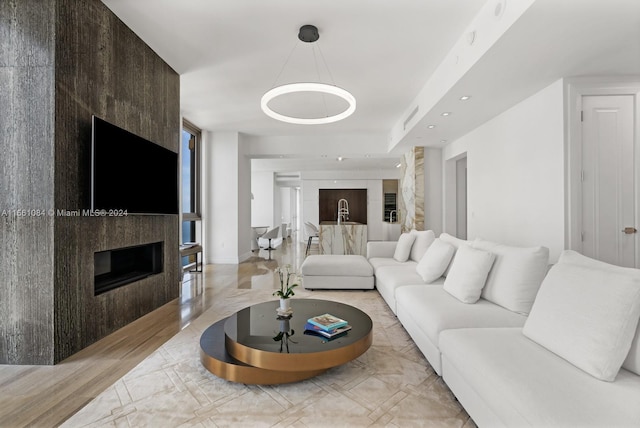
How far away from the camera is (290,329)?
88.8 inches

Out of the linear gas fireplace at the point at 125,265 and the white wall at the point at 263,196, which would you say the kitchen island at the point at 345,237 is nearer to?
the linear gas fireplace at the point at 125,265

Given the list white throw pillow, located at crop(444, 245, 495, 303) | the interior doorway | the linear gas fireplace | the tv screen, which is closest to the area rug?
white throw pillow, located at crop(444, 245, 495, 303)

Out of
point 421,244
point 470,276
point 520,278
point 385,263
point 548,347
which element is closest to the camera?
point 548,347

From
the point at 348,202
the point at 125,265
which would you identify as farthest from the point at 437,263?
the point at 348,202

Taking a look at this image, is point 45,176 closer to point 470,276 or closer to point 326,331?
point 326,331

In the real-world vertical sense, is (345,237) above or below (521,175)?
below

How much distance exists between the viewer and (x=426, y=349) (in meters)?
2.29

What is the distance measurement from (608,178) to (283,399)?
3.66m

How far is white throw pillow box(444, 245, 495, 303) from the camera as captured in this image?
250 cm

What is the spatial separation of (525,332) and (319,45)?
3184 millimetres

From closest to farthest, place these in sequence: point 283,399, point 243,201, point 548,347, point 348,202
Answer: point 548,347
point 283,399
point 243,201
point 348,202

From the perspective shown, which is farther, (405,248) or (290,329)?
(405,248)

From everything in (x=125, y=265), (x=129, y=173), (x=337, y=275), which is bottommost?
(x=337, y=275)

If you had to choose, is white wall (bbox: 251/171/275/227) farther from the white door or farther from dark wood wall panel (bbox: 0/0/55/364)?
the white door
